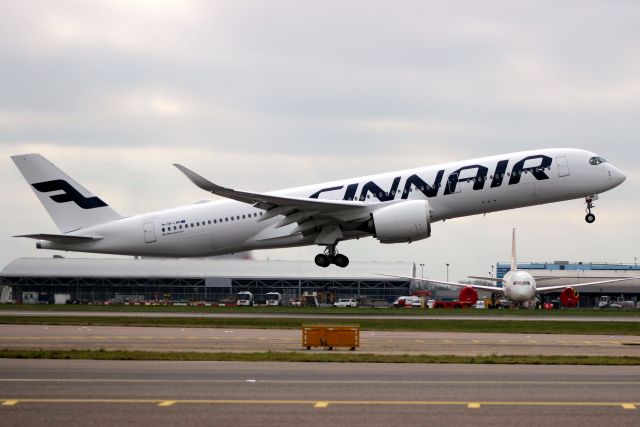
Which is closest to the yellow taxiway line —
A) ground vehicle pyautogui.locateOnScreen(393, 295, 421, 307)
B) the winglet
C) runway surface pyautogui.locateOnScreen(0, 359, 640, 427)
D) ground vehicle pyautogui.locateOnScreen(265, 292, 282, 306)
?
runway surface pyautogui.locateOnScreen(0, 359, 640, 427)

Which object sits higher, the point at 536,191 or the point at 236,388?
the point at 536,191

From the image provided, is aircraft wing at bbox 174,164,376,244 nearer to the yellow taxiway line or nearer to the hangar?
the yellow taxiway line

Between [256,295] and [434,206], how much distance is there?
58.3 meters

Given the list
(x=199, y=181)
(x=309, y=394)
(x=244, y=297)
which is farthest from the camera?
(x=244, y=297)

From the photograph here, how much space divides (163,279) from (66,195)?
1785 inches

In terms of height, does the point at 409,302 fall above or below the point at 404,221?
below

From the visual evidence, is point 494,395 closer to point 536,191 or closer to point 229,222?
point 536,191

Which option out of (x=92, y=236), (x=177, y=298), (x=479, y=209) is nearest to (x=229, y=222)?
(x=92, y=236)

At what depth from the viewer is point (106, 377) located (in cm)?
2233

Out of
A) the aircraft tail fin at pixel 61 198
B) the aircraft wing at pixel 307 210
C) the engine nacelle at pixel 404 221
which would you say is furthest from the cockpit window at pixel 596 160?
the aircraft tail fin at pixel 61 198

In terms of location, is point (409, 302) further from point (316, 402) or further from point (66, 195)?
point (316, 402)

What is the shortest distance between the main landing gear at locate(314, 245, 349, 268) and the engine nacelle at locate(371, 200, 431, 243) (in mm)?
4004

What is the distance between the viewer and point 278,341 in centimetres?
3653

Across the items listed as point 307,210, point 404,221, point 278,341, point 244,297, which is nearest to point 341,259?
point 307,210
